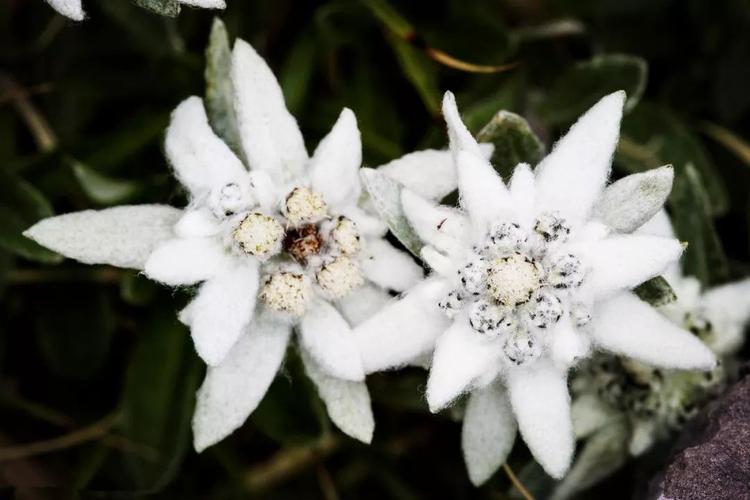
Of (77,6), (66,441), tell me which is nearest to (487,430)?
(77,6)

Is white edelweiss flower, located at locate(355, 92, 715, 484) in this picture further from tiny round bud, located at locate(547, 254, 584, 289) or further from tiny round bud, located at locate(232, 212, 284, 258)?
tiny round bud, located at locate(232, 212, 284, 258)

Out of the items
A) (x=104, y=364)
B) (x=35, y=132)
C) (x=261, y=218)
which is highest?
(x=261, y=218)

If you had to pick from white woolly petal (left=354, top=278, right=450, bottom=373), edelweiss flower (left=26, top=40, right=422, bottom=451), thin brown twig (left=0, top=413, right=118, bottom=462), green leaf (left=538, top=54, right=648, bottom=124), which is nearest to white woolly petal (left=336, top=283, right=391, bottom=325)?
edelweiss flower (left=26, top=40, right=422, bottom=451)

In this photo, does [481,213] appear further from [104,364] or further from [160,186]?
[104,364]

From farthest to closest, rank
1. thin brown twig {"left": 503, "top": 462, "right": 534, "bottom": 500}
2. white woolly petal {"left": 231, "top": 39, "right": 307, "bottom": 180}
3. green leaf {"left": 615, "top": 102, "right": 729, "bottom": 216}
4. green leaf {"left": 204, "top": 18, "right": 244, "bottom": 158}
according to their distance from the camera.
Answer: green leaf {"left": 615, "top": 102, "right": 729, "bottom": 216}
thin brown twig {"left": 503, "top": 462, "right": 534, "bottom": 500}
green leaf {"left": 204, "top": 18, "right": 244, "bottom": 158}
white woolly petal {"left": 231, "top": 39, "right": 307, "bottom": 180}

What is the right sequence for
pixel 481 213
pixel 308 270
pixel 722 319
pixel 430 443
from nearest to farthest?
pixel 481 213
pixel 308 270
pixel 722 319
pixel 430 443

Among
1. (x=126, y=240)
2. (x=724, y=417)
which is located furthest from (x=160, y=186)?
(x=724, y=417)

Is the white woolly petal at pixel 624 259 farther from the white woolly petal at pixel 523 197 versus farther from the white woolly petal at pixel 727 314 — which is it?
the white woolly petal at pixel 727 314

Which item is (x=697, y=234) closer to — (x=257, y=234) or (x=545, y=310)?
(x=545, y=310)
